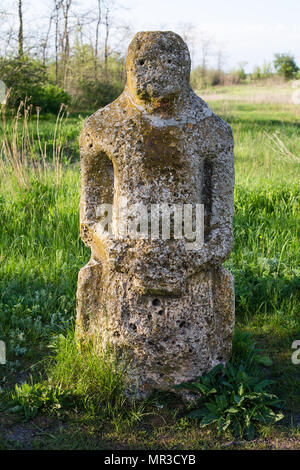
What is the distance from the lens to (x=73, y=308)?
399 centimetres

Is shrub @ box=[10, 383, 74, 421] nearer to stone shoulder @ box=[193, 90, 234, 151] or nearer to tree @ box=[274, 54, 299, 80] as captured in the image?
stone shoulder @ box=[193, 90, 234, 151]

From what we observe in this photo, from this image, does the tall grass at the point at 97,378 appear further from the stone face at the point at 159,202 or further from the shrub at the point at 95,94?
the shrub at the point at 95,94

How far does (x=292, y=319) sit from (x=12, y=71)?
10141 mm

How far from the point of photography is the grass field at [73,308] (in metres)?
2.61

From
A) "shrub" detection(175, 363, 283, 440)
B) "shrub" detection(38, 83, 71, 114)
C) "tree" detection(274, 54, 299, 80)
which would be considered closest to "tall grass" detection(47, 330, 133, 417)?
"shrub" detection(175, 363, 283, 440)

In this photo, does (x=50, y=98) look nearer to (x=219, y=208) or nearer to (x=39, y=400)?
(x=219, y=208)

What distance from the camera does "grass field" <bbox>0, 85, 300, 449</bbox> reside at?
2.61 metres

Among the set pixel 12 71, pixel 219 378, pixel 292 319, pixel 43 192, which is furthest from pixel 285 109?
pixel 219 378

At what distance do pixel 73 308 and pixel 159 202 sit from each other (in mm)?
1666

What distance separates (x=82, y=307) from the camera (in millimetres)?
2967

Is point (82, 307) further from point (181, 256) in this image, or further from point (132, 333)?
point (181, 256)

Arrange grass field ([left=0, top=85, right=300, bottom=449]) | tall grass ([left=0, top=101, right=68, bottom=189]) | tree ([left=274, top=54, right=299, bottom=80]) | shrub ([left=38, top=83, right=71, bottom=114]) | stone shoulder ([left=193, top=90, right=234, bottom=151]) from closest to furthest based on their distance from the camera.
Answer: grass field ([left=0, top=85, right=300, bottom=449]) < stone shoulder ([left=193, top=90, right=234, bottom=151]) < tall grass ([left=0, top=101, right=68, bottom=189]) < shrub ([left=38, top=83, right=71, bottom=114]) < tree ([left=274, top=54, right=299, bottom=80])

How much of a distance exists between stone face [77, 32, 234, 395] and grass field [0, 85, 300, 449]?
0.93 feet

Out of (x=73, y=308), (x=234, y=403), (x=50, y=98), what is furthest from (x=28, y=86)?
(x=234, y=403)
